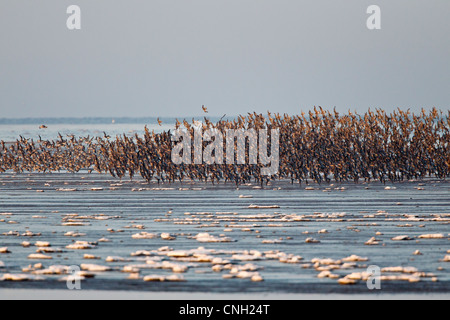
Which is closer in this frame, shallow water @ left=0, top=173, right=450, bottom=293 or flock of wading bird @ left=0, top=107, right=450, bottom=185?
shallow water @ left=0, top=173, right=450, bottom=293

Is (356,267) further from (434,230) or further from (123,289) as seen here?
(434,230)

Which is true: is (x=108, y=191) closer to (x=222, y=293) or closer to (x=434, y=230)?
(x=434, y=230)

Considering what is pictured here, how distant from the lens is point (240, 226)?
1611 cm

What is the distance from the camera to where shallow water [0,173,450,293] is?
34.7 feet

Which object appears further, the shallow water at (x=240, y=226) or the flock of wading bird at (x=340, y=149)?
the flock of wading bird at (x=340, y=149)

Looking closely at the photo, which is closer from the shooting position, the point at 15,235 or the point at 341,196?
the point at 15,235

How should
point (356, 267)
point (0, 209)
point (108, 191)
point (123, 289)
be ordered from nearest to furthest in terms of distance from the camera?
point (123, 289) → point (356, 267) → point (0, 209) → point (108, 191)

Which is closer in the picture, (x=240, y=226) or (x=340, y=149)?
(x=240, y=226)

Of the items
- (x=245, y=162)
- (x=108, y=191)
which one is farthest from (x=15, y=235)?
(x=245, y=162)

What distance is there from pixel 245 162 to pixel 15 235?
12.8 m

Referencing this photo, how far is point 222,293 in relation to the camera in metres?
9.85

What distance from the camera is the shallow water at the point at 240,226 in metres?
10.6

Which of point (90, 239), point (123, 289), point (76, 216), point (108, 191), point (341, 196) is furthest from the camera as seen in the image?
point (108, 191)
